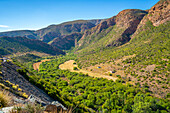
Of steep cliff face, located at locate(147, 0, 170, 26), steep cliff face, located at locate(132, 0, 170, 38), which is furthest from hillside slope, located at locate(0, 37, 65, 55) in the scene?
steep cliff face, located at locate(147, 0, 170, 26)

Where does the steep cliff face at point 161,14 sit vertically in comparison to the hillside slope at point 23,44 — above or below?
above

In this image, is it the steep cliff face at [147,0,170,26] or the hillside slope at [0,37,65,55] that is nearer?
the steep cliff face at [147,0,170,26]

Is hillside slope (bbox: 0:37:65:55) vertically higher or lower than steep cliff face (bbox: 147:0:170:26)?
lower

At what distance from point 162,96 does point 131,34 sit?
8818 cm

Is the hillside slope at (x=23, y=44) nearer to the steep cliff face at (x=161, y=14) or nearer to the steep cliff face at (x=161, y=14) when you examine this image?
the steep cliff face at (x=161, y=14)

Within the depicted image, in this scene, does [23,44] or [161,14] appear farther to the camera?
[23,44]

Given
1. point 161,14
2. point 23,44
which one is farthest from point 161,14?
point 23,44

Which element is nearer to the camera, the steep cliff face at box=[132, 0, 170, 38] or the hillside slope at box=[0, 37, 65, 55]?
the steep cliff face at box=[132, 0, 170, 38]

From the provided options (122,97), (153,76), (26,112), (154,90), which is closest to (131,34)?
(153,76)

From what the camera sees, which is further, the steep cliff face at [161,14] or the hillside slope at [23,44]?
the hillside slope at [23,44]

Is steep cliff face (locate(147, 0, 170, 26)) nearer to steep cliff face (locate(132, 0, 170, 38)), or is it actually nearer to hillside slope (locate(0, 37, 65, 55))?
steep cliff face (locate(132, 0, 170, 38))

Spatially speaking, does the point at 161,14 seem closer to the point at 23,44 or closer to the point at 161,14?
the point at 161,14

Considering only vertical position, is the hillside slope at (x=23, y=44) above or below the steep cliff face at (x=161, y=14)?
below

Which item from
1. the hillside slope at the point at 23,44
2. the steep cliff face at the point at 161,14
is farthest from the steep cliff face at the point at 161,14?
the hillside slope at the point at 23,44
